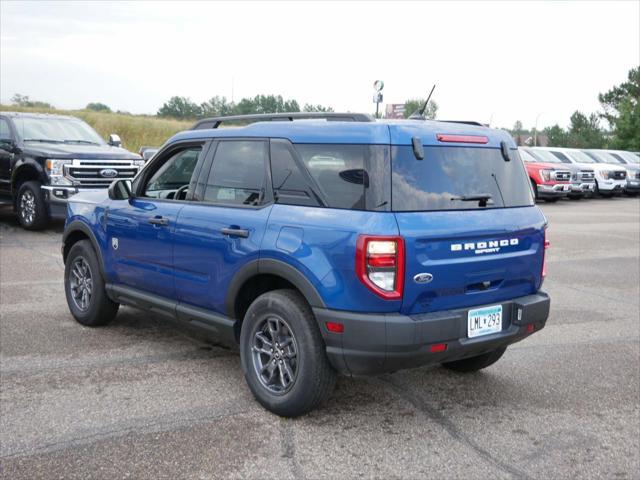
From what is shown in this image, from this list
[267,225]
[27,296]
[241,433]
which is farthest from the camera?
[27,296]

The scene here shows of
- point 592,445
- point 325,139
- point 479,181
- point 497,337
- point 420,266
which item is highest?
point 325,139

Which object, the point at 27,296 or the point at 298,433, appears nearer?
the point at 298,433

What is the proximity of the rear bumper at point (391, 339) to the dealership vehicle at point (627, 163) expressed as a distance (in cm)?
2590

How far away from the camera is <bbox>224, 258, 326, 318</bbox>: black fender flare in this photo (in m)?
3.99

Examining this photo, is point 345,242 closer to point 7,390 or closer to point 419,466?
point 419,466

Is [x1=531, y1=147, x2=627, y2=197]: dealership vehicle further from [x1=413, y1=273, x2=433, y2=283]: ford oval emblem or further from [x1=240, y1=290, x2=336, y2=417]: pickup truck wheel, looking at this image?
[x1=413, y1=273, x2=433, y2=283]: ford oval emblem

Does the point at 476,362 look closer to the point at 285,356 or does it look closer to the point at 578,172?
the point at 285,356

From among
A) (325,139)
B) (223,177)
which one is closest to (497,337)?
(325,139)

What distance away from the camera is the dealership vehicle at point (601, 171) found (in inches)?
997

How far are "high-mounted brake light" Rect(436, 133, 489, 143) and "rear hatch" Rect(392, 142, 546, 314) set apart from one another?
6 cm

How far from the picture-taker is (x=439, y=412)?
4.48 m

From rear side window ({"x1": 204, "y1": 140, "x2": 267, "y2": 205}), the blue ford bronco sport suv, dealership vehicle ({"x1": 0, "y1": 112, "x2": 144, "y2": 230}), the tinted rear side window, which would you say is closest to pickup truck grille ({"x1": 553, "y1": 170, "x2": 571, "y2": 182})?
dealership vehicle ({"x1": 0, "y1": 112, "x2": 144, "y2": 230})

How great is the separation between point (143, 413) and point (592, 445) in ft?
8.83

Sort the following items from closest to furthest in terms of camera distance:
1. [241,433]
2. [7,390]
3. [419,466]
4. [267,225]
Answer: [419,466] → [241,433] → [267,225] → [7,390]
